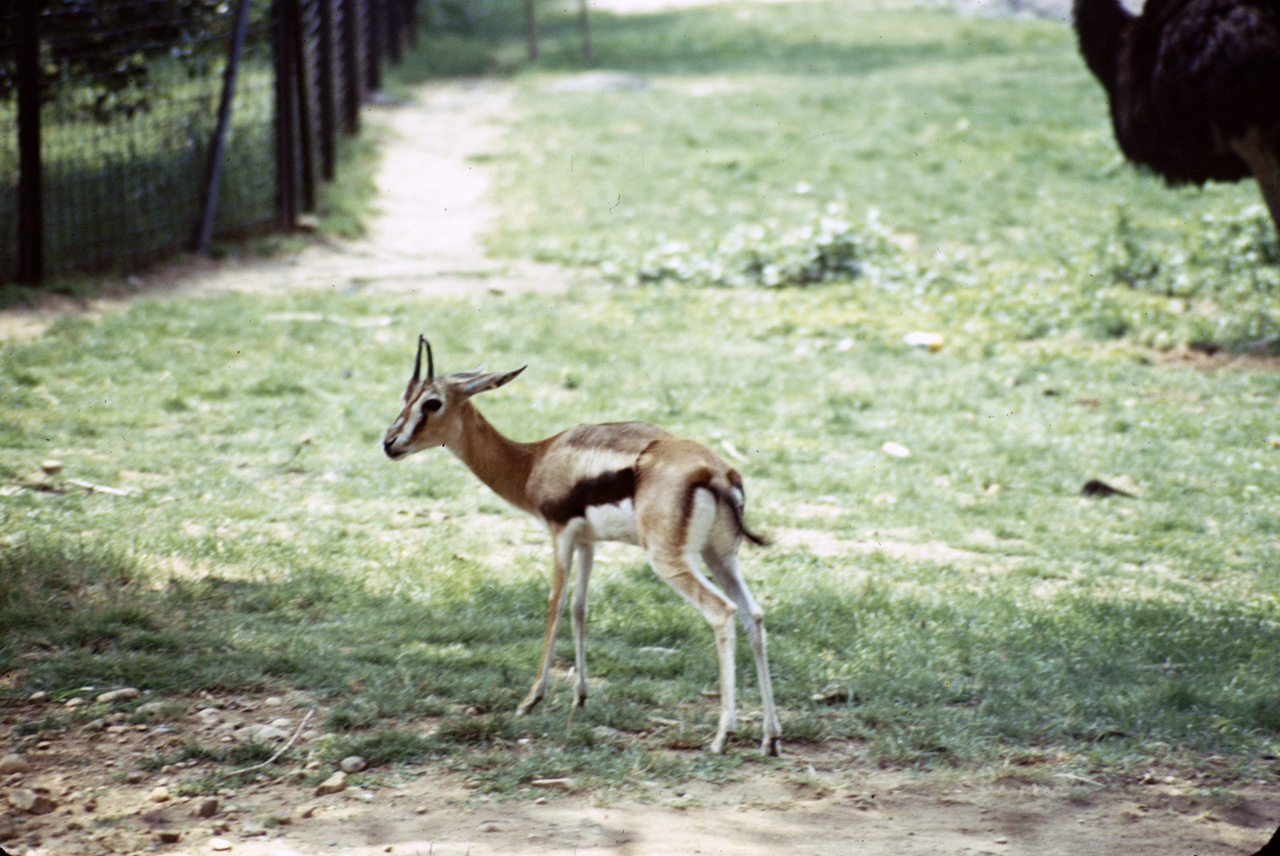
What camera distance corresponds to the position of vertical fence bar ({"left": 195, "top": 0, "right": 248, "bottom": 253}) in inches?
431

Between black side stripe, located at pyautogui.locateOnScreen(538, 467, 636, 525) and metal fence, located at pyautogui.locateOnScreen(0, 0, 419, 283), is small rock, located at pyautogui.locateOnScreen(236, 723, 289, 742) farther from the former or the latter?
metal fence, located at pyautogui.locateOnScreen(0, 0, 419, 283)

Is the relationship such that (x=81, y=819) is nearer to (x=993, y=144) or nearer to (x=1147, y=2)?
(x=1147, y=2)

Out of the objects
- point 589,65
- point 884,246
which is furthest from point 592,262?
point 589,65

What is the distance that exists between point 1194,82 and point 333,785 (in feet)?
22.6

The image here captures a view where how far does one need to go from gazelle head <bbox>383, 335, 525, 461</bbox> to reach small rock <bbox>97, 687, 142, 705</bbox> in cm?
116

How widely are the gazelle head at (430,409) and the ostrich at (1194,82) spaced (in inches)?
222

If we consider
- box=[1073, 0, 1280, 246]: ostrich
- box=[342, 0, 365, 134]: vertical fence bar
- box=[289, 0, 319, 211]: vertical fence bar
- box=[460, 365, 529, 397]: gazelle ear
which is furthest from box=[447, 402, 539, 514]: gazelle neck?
box=[342, 0, 365, 134]: vertical fence bar

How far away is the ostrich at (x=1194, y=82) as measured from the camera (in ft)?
26.0

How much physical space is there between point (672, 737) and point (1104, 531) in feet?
9.91

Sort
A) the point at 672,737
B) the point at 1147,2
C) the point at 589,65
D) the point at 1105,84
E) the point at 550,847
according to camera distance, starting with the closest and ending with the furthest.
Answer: the point at 550,847
the point at 672,737
the point at 1147,2
the point at 1105,84
the point at 589,65

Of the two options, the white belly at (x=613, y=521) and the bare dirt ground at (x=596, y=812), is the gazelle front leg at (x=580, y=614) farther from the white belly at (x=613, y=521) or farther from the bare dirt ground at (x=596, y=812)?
the bare dirt ground at (x=596, y=812)

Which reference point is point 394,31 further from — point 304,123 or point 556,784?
point 556,784

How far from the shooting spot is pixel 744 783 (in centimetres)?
399

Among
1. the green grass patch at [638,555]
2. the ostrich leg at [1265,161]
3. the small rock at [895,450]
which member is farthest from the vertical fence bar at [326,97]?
the ostrich leg at [1265,161]
